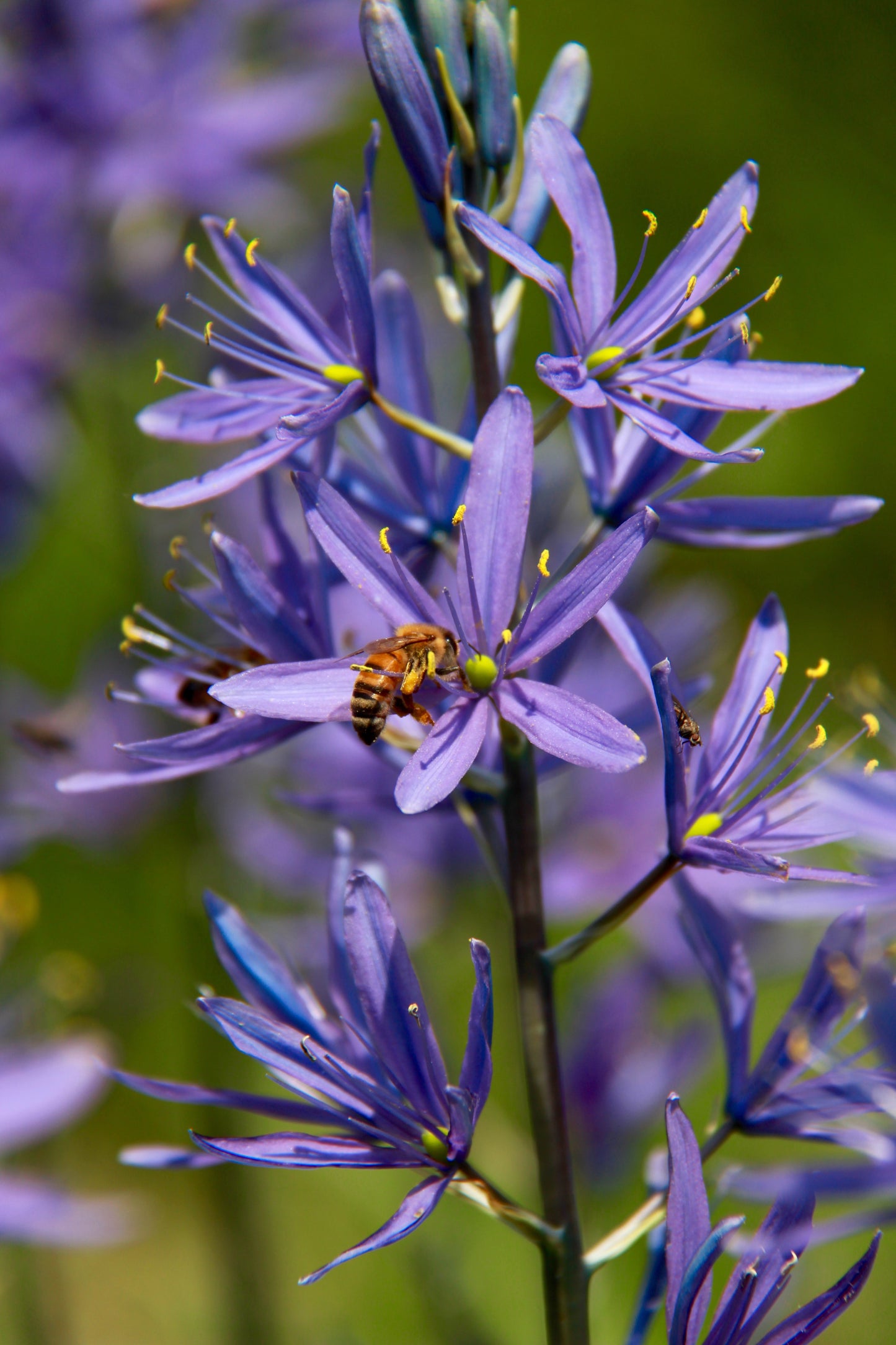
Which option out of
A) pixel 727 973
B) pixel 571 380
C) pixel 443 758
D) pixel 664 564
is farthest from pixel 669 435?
pixel 664 564

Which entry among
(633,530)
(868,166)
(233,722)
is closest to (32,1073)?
(233,722)

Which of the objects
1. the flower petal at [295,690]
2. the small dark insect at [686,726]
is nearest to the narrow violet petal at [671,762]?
the small dark insect at [686,726]

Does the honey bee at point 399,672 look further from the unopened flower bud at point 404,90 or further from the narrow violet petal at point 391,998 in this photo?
the unopened flower bud at point 404,90

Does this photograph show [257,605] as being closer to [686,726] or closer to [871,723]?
[686,726]

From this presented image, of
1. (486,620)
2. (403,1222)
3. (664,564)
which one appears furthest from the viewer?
(664,564)

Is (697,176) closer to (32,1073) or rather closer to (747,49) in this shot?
(747,49)

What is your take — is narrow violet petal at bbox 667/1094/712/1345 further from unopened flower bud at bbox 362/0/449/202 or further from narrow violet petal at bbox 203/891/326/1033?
unopened flower bud at bbox 362/0/449/202
